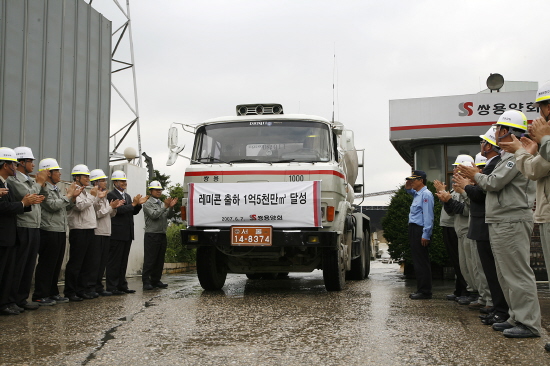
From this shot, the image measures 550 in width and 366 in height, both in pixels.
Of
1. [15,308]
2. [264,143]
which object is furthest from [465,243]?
[15,308]

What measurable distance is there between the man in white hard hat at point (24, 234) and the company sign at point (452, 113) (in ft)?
45.9

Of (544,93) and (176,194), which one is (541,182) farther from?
(176,194)

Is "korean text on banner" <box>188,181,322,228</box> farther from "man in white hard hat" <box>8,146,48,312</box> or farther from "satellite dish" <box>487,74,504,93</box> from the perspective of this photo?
"satellite dish" <box>487,74,504,93</box>

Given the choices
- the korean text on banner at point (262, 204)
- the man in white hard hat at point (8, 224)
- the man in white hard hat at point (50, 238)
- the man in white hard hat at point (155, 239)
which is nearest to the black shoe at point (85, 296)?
the man in white hard hat at point (50, 238)

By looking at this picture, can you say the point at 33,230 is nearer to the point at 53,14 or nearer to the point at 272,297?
the point at 272,297

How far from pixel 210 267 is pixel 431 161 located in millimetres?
12567

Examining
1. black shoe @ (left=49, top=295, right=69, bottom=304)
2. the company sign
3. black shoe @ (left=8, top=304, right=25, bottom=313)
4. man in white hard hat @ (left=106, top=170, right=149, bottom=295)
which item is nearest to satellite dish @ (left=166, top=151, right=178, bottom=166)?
man in white hard hat @ (left=106, top=170, right=149, bottom=295)

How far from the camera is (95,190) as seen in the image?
945 cm

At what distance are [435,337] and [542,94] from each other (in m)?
2.29

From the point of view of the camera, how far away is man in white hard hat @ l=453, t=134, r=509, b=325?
6.48m

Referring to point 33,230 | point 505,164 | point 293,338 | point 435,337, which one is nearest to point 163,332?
point 293,338

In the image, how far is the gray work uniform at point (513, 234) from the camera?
570 centimetres

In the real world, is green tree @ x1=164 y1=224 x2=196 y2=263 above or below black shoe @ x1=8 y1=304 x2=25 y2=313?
above

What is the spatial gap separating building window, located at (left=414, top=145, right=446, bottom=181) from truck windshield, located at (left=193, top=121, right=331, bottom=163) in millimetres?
11176
